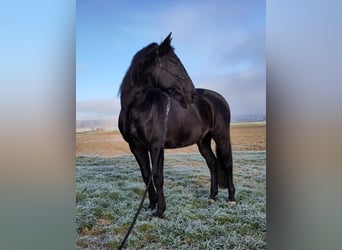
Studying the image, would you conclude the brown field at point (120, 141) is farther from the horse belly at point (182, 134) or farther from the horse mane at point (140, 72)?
the horse mane at point (140, 72)

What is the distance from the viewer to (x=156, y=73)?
168 centimetres

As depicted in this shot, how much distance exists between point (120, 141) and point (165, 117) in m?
0.27

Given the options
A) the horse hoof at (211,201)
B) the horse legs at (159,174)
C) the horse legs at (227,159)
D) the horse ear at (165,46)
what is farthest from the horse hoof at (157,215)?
the horse ear at (165,46)

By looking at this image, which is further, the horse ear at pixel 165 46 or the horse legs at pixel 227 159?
the horse legs at pixel 227 159

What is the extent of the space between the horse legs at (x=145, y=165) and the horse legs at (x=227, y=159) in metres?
0.38

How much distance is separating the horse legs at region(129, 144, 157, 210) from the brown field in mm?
45

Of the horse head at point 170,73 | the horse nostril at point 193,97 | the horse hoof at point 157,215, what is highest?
the horse head at point 170,73

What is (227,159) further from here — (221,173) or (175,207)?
(175,207)

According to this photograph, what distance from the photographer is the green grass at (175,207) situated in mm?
1666

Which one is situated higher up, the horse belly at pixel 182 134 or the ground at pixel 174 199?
the horse belly at pixel 182 134
